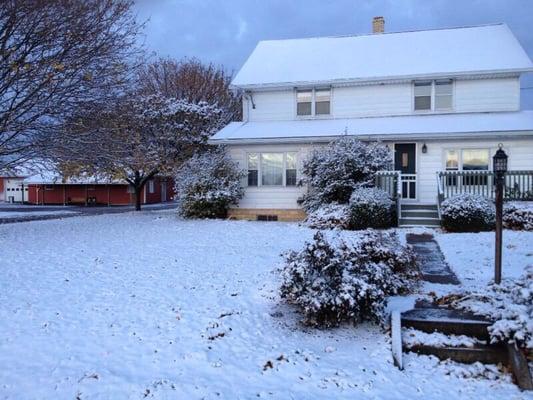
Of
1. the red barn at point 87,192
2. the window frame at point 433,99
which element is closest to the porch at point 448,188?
the window frame at point 433,99

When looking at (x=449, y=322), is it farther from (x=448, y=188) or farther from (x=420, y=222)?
(x=448, y=188)

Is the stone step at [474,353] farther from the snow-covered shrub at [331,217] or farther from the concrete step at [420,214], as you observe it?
the concrete step at [420,214]

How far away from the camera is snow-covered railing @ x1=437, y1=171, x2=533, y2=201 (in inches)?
623

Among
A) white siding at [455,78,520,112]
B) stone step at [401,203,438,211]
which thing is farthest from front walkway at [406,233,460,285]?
white siding at [455,78,520,112]

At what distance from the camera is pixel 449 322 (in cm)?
576

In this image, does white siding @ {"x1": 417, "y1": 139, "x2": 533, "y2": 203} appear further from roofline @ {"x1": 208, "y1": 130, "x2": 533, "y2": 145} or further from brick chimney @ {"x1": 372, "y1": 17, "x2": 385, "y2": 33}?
brick chimney @ {"x1": 372, "y1": 17, "x2": 385, "y2": 33}

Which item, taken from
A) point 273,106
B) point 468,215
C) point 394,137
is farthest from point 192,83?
point 468,215

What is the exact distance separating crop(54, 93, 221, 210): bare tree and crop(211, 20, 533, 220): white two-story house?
3.55m

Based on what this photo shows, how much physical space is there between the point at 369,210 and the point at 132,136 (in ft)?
28.0

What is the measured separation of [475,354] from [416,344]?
631 millimetres

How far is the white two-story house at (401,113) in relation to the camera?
17.2 m

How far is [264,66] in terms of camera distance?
22391 millimetres

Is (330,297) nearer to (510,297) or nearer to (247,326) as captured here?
(247,326)

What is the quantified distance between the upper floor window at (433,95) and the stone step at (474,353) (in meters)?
15.5
